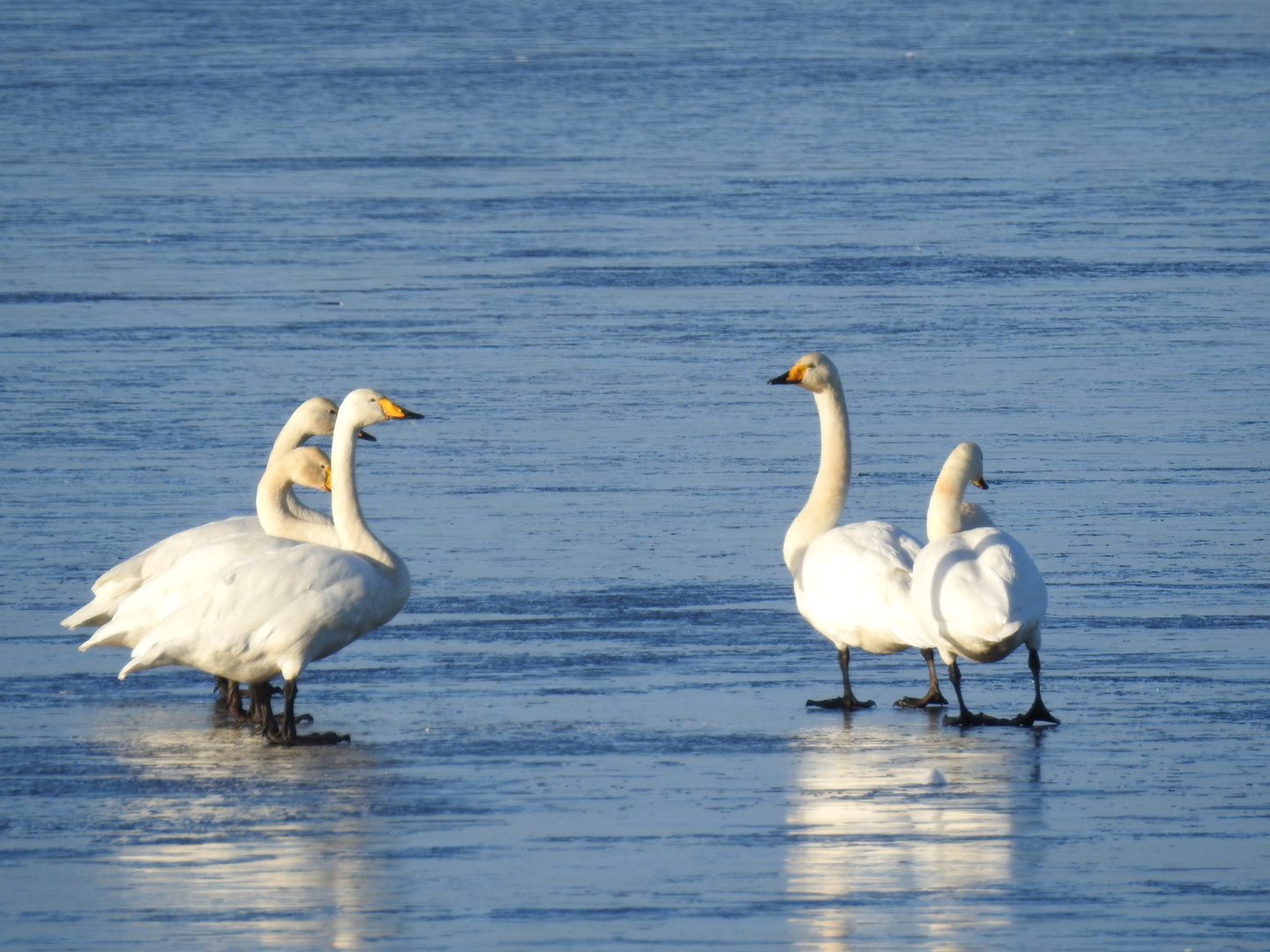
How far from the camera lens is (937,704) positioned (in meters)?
8.28

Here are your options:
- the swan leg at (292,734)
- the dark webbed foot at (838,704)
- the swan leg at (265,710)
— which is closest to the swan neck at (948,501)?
the dark webbed foot at (838,704)

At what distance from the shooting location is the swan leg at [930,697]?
8.27 m

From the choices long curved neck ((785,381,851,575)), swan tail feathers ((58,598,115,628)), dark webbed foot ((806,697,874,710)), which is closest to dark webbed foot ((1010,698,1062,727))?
dark webbed foot ((806,697,874,710))

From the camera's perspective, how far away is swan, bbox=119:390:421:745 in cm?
777

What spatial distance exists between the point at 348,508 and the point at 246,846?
2.20 meters

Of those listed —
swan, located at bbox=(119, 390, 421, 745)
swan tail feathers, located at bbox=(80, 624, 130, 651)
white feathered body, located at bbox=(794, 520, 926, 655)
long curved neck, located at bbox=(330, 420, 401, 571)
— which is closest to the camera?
swan, located at bbox=(119, 390, 421, 745)

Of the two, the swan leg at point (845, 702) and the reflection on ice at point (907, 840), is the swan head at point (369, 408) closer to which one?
the swan leg at point (845, 702)

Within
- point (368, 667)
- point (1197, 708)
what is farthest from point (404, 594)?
point (1197, 708)

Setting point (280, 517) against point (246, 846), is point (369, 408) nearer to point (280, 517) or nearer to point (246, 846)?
point (280, 517)

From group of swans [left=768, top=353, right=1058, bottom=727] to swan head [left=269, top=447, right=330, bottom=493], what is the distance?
1.86 metres

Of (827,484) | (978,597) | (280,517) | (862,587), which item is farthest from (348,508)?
(978,597)

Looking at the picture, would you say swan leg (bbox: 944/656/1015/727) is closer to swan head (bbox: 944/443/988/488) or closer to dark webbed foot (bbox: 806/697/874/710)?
dark webbed foot (bbox: 806/697/874/710)

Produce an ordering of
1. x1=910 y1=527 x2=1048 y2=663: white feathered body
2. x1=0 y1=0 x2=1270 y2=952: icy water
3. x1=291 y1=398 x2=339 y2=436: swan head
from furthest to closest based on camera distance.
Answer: x1=291 y1=398 x2=339 y2=436: swan head, x1=910 y1=527 x2=1048 y2=663: white feathered body, x1=0 y1=0 x2=1270 y2=952: icy water

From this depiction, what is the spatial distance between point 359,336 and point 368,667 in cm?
705
